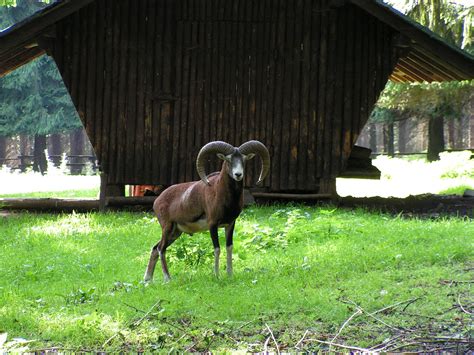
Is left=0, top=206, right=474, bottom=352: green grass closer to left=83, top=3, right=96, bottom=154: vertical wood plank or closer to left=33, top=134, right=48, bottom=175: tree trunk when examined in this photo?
left=83, top=3, right=96, bottom=154: vertical wood plank

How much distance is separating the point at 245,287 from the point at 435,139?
34586 mm

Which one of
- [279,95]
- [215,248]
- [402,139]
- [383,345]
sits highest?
[279,95]

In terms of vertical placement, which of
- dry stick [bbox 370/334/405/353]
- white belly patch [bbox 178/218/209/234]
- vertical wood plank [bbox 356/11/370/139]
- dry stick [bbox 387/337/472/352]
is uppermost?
vertical wood plank [bbox 356/11/370/139]

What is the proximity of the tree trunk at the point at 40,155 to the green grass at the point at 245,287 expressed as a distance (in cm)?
3871

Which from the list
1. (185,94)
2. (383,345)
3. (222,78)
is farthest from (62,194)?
(383,345)

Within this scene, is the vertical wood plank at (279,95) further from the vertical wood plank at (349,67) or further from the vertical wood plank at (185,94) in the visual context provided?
the vertical wood plank at (185,94)

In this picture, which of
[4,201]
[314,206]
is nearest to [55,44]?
[4,201]

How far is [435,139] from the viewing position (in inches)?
1692

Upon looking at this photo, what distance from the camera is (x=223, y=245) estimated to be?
13.1 metres

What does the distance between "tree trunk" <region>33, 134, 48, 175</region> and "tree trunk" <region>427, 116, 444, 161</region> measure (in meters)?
24.8

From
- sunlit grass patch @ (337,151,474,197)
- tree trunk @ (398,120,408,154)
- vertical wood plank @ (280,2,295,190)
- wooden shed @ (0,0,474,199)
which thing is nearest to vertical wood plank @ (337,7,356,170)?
wooden shed @ (0,0,474,199)

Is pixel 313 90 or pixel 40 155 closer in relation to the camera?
pixel 313 90

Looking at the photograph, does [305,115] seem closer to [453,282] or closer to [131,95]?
[131,95]

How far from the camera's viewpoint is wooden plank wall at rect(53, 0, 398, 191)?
61.8ft
